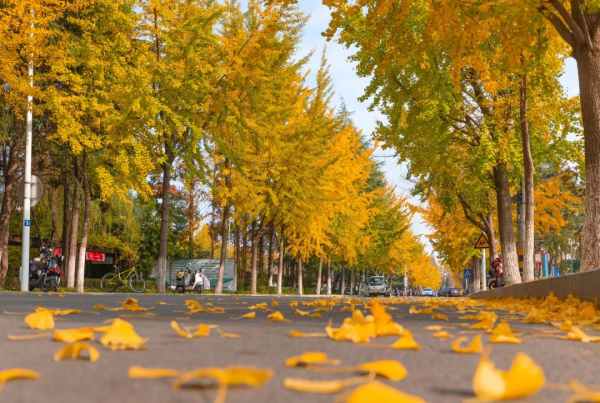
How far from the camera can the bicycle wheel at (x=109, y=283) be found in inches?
812

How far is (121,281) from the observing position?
20.6m

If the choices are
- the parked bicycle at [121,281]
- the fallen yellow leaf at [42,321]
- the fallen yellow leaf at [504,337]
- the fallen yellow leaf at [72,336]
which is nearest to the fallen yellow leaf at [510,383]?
the fallen yellow leaf at [504,337]

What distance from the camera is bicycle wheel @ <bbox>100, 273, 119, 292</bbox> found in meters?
20.6

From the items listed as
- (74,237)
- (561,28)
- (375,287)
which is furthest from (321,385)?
(375,287)

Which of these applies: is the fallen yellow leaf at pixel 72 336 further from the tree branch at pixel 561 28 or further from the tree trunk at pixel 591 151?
the tree branch at pixel 561 28

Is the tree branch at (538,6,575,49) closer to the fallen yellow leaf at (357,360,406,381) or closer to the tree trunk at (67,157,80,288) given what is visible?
the fallen yellow leaf at (357,360,406,381)

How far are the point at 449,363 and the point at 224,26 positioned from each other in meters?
19.4

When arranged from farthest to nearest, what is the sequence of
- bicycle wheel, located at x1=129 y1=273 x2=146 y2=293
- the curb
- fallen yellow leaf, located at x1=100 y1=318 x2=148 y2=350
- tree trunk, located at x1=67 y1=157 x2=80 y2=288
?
bicycle wheel, located at x1=129 y1=273 x2=146 y2=293 → tree trunk, located at x1=67 y1=157 x2=80 y2=288 → the curb → fallen yellow leaf, located at x1=100 y1=318 x2=148 y2=350

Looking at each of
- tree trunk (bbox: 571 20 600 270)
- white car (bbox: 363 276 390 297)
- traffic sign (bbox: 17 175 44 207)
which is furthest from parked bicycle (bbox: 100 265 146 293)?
white car (bbox: 363 276 390 297)

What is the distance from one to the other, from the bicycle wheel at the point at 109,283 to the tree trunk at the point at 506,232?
12333mm

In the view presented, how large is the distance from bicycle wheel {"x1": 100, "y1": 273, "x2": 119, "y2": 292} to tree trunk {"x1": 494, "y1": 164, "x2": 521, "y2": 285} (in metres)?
12.3

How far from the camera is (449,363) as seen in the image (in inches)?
98.6

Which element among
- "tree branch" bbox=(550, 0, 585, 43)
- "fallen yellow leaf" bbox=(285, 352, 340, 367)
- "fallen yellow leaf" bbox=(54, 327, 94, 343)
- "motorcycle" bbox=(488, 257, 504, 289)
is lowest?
"motorcycle" bbox=(488, 257, 504, 289)

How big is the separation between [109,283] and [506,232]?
1282 cm
